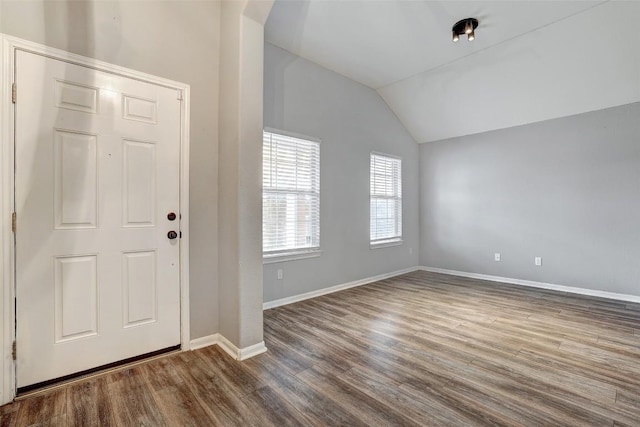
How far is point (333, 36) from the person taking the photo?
3.47 metres

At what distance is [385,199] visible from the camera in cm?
519

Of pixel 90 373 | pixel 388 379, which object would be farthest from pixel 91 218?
pixel 388 379

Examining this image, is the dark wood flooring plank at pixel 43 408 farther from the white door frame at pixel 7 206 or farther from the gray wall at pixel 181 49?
the gray wall at pixel 181 49

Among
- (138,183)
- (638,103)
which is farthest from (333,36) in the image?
(638,103)

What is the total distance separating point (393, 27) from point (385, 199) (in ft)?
8.71

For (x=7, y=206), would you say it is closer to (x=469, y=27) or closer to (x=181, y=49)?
(x=181, y=49)

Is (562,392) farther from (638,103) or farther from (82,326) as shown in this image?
(638,103)

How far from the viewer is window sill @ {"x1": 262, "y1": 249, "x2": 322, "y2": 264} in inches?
137

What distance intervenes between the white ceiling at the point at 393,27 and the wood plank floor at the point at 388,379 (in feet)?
10.6

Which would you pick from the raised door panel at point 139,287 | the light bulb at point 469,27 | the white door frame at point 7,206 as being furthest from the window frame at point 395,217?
the white door frame at point 7,206

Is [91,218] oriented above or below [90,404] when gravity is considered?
above

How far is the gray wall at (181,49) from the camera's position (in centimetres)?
195

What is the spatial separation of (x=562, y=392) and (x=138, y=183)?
330 cm

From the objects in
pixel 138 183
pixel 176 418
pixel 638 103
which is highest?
pixel 638 103
